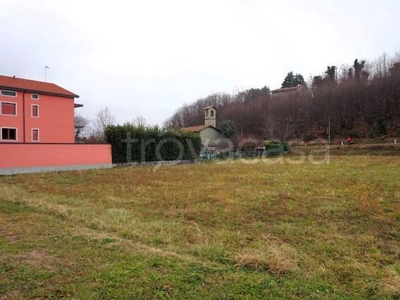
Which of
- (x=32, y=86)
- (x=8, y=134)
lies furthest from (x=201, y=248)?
(x=32, y=86)

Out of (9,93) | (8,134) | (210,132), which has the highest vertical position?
(9,93)

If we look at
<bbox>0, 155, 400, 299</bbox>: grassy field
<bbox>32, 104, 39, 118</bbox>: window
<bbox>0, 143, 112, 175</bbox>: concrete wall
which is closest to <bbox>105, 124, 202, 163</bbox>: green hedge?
<bbox>0, 143, 112, 175</bbox>: concrete wall

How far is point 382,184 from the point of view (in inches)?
366

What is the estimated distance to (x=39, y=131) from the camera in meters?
25.6

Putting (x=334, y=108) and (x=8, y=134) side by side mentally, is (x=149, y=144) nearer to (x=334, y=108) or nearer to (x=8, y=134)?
(x=8, y=134)

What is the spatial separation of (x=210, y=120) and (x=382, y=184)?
38.4 m

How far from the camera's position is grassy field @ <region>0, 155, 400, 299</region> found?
2539mm

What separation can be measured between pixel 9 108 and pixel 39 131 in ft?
9.73

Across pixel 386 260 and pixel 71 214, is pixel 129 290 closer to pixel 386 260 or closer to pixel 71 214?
pixel 386 260

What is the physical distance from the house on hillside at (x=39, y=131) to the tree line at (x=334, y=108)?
78.7 feet

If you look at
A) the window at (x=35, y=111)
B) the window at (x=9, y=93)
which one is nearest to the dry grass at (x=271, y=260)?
the window at (x=9, y=93)

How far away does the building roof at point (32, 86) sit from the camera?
939 inches

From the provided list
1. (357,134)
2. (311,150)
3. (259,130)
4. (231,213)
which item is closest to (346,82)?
(357,134)

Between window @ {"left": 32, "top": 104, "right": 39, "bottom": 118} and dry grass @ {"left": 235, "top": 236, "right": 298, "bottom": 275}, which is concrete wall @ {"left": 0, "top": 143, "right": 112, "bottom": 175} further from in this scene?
dry grass @ {"left": 235, "top": 236, "right": 298, "bottom": 275}
